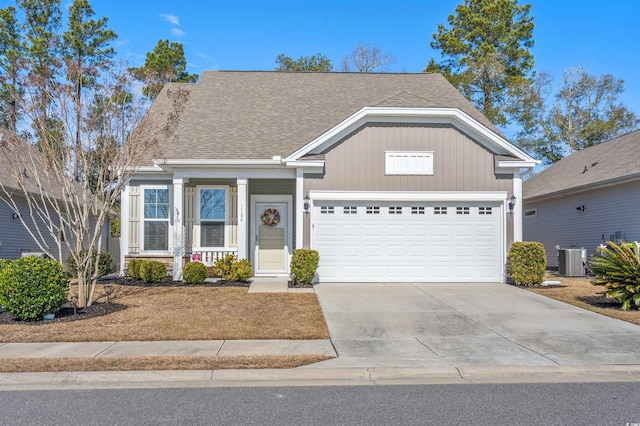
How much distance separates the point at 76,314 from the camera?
30.3 feet

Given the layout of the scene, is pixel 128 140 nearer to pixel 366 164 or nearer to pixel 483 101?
pixel 366 164

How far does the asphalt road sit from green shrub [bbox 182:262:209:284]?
7.32 meters

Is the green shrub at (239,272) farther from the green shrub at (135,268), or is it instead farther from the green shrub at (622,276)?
the green shrub at (622,276)

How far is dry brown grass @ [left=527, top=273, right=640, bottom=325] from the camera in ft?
31.3

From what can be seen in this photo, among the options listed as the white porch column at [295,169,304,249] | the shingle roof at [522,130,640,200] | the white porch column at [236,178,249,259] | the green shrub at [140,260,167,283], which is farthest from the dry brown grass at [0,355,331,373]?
the shingle roof at [522,130,640,200]

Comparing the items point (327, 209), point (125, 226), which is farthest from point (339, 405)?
point (125, 226)

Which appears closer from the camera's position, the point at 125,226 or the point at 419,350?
the point at 419,350

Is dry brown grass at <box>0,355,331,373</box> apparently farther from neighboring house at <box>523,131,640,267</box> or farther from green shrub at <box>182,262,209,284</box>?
neighboring house at <box>523,131,640,267</box>

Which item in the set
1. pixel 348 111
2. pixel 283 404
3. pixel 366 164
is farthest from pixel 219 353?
pixel 348 111

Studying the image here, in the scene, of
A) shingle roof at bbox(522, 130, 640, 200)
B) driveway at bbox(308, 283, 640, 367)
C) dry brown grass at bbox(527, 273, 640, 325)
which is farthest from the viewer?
shingle roof at bbox(522, 130, 640, 200)

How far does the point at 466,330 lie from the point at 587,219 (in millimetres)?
12307

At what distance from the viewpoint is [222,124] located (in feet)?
51.7

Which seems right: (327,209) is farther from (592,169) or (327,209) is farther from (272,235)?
(592,169)

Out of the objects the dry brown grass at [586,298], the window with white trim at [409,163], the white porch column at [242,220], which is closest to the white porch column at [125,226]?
the white porch column at [242,220]
